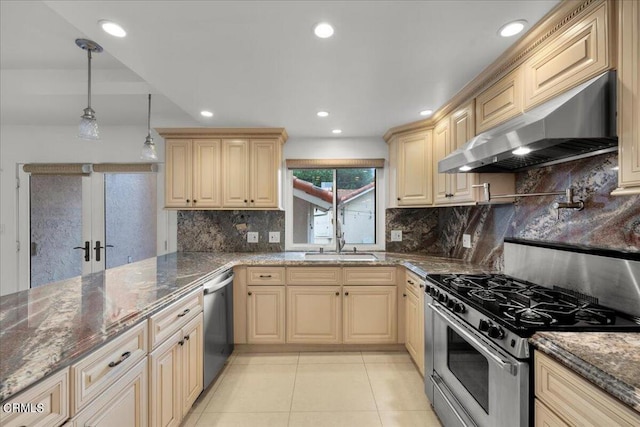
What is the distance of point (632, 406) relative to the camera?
0.71 metres

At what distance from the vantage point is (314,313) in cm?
282

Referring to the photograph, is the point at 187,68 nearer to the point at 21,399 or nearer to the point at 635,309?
the point at 21,399

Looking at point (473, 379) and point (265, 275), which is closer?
point (473, 379)

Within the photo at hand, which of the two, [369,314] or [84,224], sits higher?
[84,224]

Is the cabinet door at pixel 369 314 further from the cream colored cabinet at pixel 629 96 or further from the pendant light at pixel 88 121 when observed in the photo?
the pendant light at pixel 88 121

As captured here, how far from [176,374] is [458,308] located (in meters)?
1.64

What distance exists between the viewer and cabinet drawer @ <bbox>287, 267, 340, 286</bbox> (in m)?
2.81

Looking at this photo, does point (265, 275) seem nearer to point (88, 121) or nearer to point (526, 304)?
point (88, 121)

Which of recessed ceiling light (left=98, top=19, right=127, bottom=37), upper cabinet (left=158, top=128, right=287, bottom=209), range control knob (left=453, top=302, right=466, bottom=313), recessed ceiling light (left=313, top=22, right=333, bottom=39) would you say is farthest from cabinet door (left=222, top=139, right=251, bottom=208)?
range control knob (left=453, top=302, right=466, bottom=313)

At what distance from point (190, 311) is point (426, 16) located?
84.9 inches

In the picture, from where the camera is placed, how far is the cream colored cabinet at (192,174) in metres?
3.12

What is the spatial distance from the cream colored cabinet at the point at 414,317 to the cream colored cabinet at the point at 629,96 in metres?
1.42

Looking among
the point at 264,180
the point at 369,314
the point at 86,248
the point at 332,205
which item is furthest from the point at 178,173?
the point at 369,314

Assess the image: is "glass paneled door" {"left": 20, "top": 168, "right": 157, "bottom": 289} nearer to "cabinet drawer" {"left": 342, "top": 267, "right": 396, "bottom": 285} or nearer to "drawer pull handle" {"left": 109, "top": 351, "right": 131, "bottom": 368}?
"cabinet drawer" {"left": 342, "top": 267, "right": 396, "bottom": 285}
